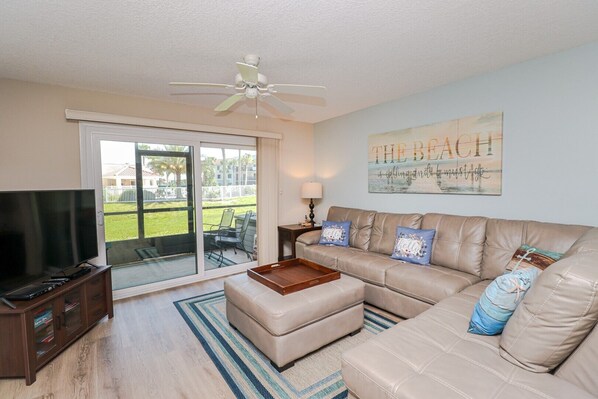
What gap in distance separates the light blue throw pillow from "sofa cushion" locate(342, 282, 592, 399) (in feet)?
0.20

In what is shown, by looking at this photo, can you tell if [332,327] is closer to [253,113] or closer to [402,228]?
[402,228]

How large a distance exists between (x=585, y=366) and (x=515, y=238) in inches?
61.8

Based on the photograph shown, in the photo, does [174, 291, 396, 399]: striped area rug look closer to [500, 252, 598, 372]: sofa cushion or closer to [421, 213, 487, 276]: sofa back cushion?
[421, 213, 487, 276]: sofa back cushion

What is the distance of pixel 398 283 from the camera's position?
2.61m

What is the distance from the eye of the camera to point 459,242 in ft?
9.08

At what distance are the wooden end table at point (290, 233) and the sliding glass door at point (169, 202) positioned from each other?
1.46ft

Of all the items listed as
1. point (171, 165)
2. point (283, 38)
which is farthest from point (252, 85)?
point (171, 165)

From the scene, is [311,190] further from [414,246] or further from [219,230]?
[414,246]

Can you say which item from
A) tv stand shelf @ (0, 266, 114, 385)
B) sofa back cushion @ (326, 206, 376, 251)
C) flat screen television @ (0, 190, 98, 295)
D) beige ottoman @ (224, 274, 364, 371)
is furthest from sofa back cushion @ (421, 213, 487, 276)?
flat screen television @ (0, 190, 98, 295)

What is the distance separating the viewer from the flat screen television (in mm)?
2049

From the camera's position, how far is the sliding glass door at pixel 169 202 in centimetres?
322

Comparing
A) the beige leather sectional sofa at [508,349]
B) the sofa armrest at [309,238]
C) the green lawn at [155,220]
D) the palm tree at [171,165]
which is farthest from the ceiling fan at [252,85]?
the sofa armrest at [309,238]

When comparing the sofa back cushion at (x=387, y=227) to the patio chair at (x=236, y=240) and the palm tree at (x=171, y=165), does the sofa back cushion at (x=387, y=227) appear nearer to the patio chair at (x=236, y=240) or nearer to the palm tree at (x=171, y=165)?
the patio chair at (x=236, y=240)

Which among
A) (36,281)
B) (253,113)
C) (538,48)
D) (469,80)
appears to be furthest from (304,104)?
(36,281)
